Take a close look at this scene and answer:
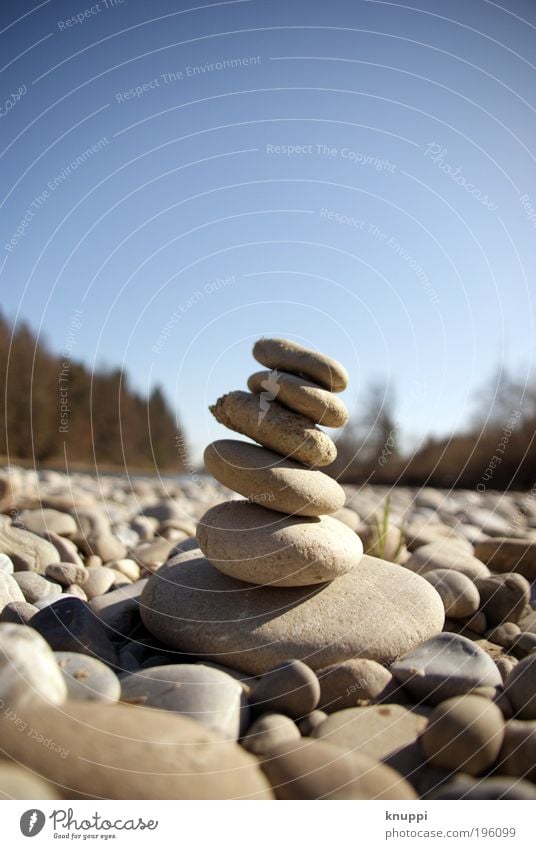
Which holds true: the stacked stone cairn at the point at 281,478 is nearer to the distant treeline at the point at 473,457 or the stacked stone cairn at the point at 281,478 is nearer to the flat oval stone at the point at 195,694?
the flat oval stone at the point at 195,694

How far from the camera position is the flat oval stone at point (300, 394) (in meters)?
4.38

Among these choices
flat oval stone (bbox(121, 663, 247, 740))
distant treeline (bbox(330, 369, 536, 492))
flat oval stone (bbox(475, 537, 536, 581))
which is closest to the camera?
flat oval stone (bbox(121, 663, 247, 740))

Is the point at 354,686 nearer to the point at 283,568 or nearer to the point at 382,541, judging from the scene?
the point at 283,568

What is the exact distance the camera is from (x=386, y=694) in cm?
340

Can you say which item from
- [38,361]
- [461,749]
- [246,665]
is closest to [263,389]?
[246,665]

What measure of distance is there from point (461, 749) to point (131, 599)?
9.72ft

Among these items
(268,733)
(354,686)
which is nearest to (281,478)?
(354,686)

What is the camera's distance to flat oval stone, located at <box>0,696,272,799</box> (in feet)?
7.90

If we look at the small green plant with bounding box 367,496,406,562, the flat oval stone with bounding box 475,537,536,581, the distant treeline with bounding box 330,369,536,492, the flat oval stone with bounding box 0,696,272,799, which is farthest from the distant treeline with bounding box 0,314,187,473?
the flat oval stone with bounding box 0,696,272,799

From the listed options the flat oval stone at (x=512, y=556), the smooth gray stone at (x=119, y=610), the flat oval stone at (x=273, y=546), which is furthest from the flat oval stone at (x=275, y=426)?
the flat oval stone at (x=512, y=556)

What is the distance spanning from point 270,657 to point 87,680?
129 cm

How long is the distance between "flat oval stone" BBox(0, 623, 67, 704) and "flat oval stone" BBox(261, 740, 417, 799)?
103cm

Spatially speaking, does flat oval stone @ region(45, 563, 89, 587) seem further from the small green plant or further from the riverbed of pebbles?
the small green plant
